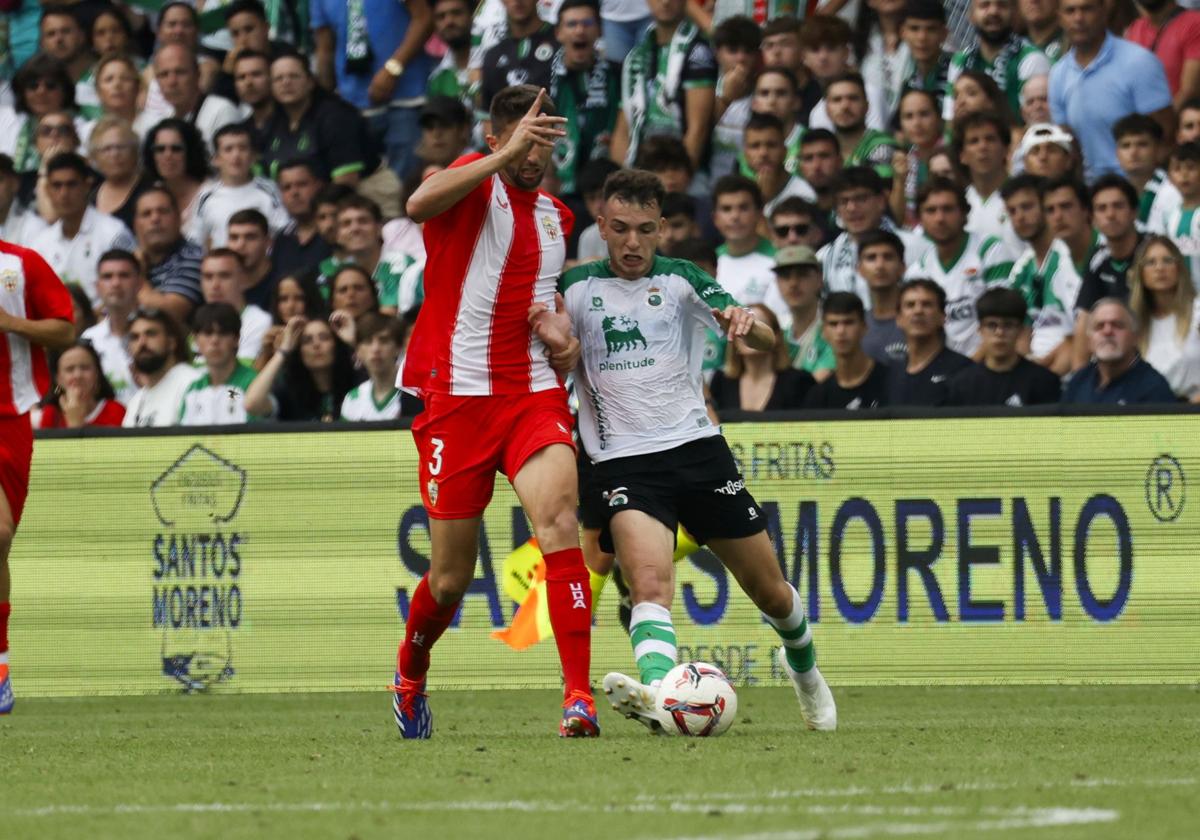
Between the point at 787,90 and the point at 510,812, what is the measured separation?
1020 centimetres

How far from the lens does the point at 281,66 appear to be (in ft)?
56.2

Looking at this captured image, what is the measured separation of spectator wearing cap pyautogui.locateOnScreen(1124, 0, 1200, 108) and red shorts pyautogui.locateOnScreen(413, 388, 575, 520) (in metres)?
7.16

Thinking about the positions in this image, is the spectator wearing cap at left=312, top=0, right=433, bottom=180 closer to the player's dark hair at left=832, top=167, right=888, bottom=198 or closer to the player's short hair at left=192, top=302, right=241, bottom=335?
the player's short hair at left=192, top=302, right=241, bottom=335

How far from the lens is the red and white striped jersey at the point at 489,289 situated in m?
8.56

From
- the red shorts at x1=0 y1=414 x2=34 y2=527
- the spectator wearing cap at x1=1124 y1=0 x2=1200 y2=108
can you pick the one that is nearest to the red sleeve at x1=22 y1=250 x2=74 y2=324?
the red shorts at x1=0 y1=414 x2=34 y2=527

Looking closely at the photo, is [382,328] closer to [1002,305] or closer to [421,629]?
[1002,305]

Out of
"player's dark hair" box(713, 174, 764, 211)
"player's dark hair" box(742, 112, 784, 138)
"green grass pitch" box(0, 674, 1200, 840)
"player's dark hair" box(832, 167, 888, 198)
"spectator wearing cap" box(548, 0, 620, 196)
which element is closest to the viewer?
"green grass pitch" box(0, 674, 1200, 840)

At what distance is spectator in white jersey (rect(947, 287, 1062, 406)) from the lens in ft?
41.3

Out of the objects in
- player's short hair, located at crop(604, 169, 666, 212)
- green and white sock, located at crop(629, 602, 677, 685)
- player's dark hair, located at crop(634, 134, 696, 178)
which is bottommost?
green and white sock, located at crop(629, 602, 677, 685)

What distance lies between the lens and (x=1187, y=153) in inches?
516

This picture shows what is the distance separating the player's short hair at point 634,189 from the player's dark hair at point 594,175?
20.9 ft

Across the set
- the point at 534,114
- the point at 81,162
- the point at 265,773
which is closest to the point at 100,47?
the point at 81,162

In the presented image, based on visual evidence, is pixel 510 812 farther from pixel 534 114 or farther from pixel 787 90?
pixel 787 90

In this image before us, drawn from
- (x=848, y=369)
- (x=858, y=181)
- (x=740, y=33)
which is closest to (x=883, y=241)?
(x=858, y=181)
